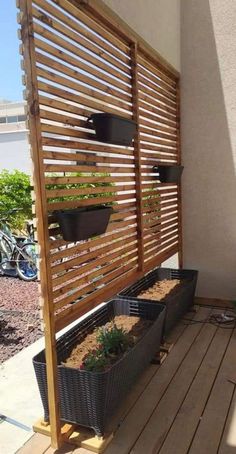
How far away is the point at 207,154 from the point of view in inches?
158

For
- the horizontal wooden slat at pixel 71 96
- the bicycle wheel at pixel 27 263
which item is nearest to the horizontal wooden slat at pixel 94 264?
the horizontal wooden slat at pixel 71 96

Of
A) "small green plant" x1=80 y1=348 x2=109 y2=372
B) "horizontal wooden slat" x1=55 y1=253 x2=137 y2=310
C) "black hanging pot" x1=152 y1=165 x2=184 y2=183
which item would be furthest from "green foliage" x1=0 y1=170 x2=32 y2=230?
"small green plant" x1=80 y1=348 x2=109 y2=372

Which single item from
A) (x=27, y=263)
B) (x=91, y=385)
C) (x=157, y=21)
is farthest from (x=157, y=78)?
(x=27, y=263)

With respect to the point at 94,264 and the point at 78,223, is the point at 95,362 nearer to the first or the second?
the point at 94,264

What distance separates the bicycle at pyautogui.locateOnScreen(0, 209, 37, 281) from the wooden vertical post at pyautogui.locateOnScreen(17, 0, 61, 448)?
3.65 metres

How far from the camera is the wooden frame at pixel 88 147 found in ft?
6.19

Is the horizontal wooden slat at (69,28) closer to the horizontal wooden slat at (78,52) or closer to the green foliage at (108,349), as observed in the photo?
the horizontal wooden slat at (78,52)

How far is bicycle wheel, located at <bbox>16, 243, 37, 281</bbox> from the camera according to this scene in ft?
18.1

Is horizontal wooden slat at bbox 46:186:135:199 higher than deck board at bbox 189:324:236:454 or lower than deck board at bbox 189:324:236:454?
higher

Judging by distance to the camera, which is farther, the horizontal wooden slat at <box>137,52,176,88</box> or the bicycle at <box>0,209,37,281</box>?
the bicycle at <box>0,209,37,281</box>

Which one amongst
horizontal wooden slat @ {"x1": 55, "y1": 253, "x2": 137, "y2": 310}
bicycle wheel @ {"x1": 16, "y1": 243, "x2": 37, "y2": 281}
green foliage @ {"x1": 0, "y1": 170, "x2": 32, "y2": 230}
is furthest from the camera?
green foliage @ {"x1": 0, "y1": 170, "x2": 32, "y2": 230}

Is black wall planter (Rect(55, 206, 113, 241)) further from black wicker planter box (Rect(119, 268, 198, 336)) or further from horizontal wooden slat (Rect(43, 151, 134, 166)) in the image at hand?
black wicker planter box (Rect(119, 268, 198, 336))

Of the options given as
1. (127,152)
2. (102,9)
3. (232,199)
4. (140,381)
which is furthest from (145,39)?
(140,381)

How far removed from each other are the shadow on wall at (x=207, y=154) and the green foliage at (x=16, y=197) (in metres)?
3.65
